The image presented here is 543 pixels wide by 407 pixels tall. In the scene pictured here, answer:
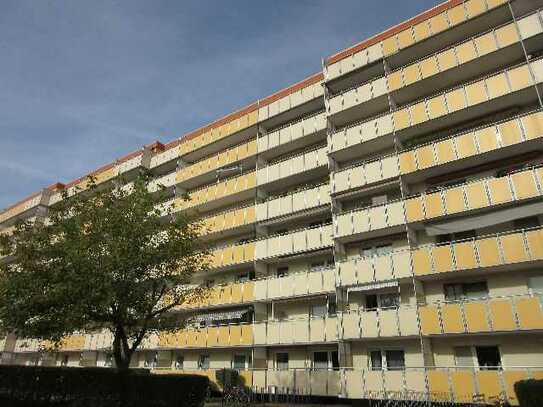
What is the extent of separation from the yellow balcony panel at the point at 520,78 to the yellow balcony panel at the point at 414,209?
24.5 ft

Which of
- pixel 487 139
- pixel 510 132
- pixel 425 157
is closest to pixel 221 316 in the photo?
pixel 425 157

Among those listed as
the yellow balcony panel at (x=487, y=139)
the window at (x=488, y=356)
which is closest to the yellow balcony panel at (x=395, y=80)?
the yellow balcony panel at (x=487, y=139)

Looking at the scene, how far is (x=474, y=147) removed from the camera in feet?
75.8

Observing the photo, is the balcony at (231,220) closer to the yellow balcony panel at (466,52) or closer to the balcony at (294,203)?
the balcony at (294,203)

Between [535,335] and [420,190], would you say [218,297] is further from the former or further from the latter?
[535,335]

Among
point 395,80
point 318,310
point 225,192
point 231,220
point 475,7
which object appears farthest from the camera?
point 225,192

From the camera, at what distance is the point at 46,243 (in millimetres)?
20219

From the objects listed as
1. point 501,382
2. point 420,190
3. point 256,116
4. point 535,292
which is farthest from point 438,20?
point 501,382

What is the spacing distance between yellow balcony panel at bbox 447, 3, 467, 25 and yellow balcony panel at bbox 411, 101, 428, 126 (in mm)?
5591

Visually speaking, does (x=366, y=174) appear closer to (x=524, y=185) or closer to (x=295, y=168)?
(x=295, y=168)

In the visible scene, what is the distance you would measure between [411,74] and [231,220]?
15.9 m

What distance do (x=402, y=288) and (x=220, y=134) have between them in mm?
20896

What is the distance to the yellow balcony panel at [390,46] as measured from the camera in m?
29.0

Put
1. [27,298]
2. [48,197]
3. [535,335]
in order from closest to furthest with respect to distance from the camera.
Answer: [27,298] → [535,335] → [48,197]
